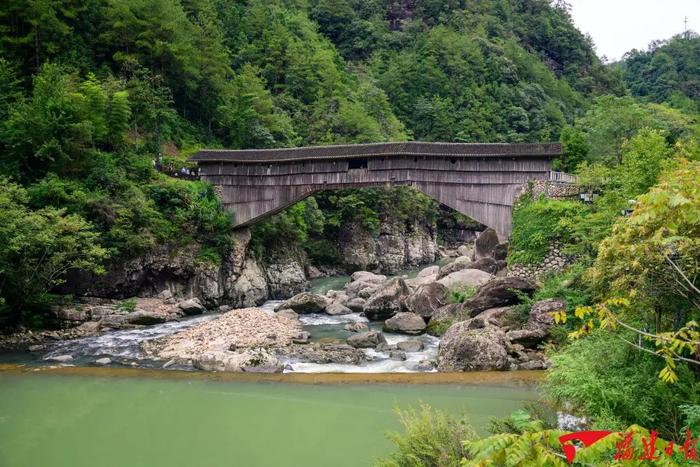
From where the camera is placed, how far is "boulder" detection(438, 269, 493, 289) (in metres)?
18.3

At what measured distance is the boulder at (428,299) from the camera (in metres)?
17.6

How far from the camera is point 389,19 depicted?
6481 centimetres

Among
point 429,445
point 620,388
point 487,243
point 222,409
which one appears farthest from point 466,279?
point 429,445

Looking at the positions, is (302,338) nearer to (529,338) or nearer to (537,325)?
(529,338)

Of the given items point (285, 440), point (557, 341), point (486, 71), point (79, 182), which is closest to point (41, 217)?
point (79, 182)

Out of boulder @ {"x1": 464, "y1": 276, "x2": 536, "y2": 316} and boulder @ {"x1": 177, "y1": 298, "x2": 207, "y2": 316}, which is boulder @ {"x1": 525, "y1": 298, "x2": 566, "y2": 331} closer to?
boulder @ {"x1": 464, "y1": 276, "x2": 536, "y2": 316}

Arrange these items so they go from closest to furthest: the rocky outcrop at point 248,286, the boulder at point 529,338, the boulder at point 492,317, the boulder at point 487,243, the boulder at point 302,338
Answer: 1. the boulder at point 529,338
2. the boulder at point 492,317
3. the boulder at point 302,338
4. the boulder at point 487,243
5. the rocky outcrop at point 248,286

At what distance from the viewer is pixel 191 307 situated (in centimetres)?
1997

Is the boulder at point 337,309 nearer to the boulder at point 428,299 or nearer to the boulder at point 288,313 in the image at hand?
the boulder at point 288,313

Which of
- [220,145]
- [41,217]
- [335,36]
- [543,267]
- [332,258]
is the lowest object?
[332,258]

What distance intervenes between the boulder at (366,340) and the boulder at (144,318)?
7.18 meters

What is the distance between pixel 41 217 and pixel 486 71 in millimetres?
47952

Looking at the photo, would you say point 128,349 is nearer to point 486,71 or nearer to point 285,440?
point 285,440

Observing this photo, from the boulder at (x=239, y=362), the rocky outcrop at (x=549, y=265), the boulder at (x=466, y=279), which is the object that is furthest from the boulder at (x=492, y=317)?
the boulder at (x=239, y=362)
